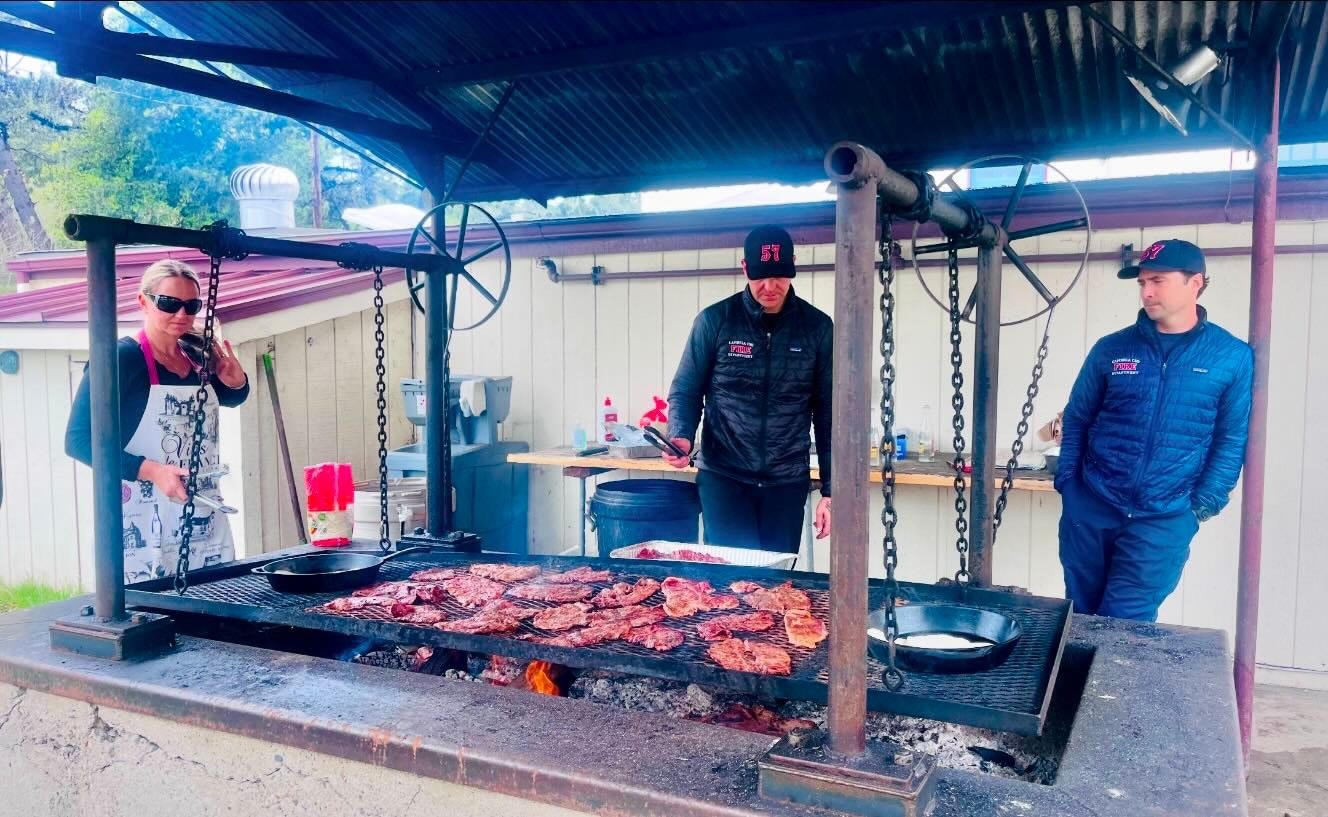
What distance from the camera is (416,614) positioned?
9.21ft

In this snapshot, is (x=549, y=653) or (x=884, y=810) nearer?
(x=884, y=810)

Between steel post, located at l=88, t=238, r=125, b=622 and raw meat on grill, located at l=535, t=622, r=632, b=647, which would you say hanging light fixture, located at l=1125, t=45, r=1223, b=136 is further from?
steel post, located at l=88, t=238, r=125, b=622

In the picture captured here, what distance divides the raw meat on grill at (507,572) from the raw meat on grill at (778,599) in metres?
0.84

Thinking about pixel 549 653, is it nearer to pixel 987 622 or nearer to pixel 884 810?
pixel 884 810

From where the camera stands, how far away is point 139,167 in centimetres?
1862

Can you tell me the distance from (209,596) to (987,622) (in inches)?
101

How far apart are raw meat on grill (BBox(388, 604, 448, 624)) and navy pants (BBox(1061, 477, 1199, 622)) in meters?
2.90

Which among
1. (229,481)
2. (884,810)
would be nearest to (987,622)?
(884,810)

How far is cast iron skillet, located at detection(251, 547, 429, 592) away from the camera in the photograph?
3105 mm

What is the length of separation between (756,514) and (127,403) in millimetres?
2883

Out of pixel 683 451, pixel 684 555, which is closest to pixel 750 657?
pixel 684 555

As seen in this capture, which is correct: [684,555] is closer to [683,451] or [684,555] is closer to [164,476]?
[683,451]

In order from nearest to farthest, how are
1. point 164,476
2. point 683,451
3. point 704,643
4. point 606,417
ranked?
point 704,643 < point 164,476 < point 683,451 < point 606,417

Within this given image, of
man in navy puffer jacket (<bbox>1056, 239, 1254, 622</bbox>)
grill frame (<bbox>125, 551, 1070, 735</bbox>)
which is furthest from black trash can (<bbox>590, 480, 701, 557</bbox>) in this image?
man in navy puffer jacket (<bbox>1056, 239, 1254, 622</bbox>)
